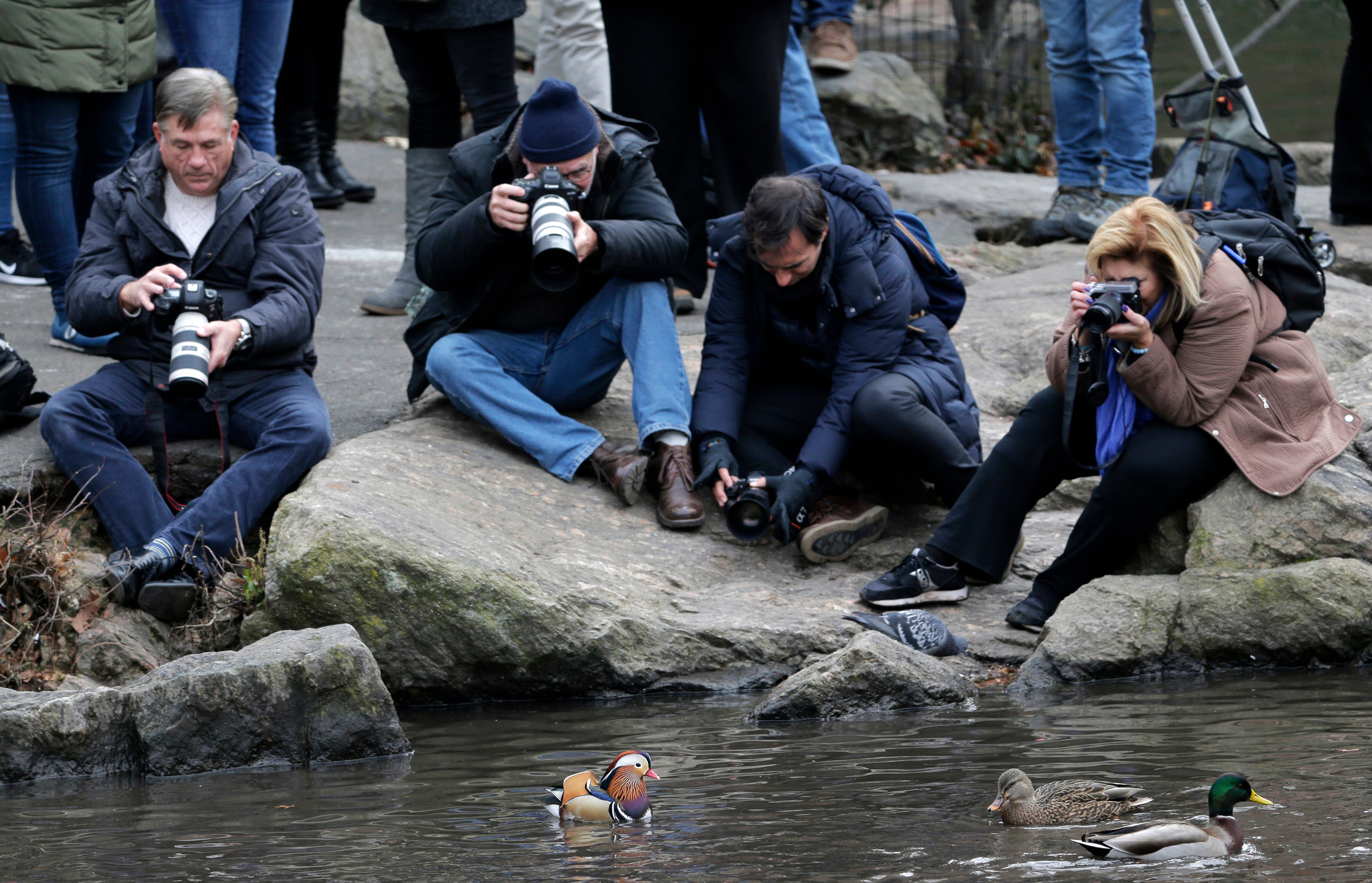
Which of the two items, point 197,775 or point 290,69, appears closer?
point 197,775

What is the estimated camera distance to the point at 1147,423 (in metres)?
5.36

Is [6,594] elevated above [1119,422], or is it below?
below

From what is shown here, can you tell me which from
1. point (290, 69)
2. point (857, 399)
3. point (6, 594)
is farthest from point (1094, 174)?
point (6, 594)

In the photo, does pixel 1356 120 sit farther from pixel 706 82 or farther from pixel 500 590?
pixel 500 590

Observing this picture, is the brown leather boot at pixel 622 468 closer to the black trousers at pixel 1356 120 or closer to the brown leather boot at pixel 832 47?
the black trousers at pixel 1356 120

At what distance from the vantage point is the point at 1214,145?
7.33 m

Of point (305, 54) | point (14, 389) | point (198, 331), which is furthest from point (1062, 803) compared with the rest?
point (305, 54)

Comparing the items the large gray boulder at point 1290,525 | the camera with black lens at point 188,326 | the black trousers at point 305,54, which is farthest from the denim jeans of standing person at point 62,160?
the large gray boulder at point 1290,525

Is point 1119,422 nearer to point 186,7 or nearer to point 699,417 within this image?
point 699,417

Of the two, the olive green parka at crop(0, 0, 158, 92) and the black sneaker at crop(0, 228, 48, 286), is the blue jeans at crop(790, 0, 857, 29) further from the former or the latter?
the olive green parka at crop(0, 0, 158, 92)

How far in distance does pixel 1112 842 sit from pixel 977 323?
4708 mm

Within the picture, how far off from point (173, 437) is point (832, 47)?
7155 mm

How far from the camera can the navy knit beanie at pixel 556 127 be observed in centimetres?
569

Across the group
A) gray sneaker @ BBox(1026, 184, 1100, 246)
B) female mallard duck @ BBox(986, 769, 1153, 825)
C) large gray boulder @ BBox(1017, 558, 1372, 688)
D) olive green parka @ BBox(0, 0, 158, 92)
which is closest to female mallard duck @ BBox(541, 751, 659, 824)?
female mallard duck @ BBox(986, 769, 1153, 825)
